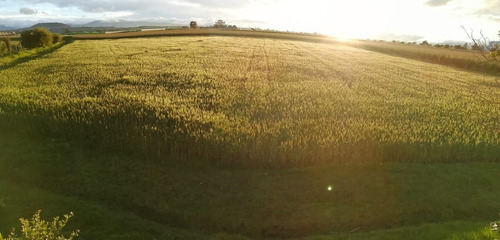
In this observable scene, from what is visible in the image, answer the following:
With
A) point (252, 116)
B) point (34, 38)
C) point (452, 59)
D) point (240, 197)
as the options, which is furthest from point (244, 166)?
point (452, 59)

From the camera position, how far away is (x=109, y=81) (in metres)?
23.7

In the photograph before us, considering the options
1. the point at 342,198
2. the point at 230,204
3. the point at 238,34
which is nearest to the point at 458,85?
the point at 342,198

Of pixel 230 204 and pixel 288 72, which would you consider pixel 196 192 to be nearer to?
pixel 230 204

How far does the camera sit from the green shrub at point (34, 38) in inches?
2031

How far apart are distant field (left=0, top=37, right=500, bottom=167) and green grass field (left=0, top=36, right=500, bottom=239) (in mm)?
71

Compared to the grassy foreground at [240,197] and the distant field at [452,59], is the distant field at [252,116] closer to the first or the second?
the grassy foreground at [240,197]

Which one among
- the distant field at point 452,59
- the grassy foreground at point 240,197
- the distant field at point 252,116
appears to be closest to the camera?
the grassy foreground at point 240,197

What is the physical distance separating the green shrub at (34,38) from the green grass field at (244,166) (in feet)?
125

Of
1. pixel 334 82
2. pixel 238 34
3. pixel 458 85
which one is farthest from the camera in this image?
pixel 238 34

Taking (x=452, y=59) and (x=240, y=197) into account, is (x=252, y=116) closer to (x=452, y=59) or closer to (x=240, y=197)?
(x=240, y=197)

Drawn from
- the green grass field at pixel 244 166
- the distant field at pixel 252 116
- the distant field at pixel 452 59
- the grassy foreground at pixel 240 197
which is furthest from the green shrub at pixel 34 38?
the distant field at pixel 452 59

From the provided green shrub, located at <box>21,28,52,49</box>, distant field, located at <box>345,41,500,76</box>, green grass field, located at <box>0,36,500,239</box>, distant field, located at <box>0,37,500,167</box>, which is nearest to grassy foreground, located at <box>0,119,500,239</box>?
green grass field, located at <box>0,36,500,239</box>

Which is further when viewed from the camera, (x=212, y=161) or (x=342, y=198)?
(x=212, y=161)

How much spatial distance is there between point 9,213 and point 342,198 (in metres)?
9.55
